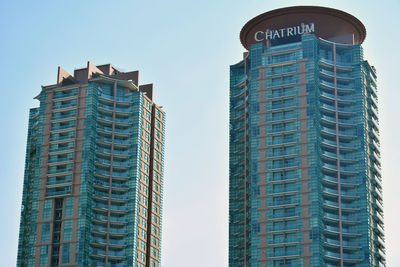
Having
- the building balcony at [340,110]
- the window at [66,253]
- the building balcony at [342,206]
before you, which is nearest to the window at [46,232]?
the window at [66,253]

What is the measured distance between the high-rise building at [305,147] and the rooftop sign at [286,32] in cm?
25

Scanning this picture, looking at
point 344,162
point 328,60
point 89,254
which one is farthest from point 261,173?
point 89,254

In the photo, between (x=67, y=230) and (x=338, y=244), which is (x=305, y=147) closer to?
(x=338, y=244)

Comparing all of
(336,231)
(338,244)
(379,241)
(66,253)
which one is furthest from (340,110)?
(66,253)

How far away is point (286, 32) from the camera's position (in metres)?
193

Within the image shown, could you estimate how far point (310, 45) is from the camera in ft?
610

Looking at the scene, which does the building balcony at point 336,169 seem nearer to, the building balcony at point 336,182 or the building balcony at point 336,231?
the building balcony at point 336,182

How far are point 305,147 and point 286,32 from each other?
1190 inches

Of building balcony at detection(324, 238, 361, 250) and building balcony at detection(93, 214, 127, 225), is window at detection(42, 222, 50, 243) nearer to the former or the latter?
building balcony at detection(93, 214, 127, 225)

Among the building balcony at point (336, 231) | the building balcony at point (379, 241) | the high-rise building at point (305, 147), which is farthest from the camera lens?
the building balcony at point (379, 241)

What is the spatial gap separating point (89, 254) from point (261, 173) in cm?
4355

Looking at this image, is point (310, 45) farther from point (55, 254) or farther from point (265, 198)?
point (55, 254)

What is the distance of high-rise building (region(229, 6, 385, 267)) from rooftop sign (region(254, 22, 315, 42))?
0.81 feet

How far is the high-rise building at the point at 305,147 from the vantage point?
172250 mm
